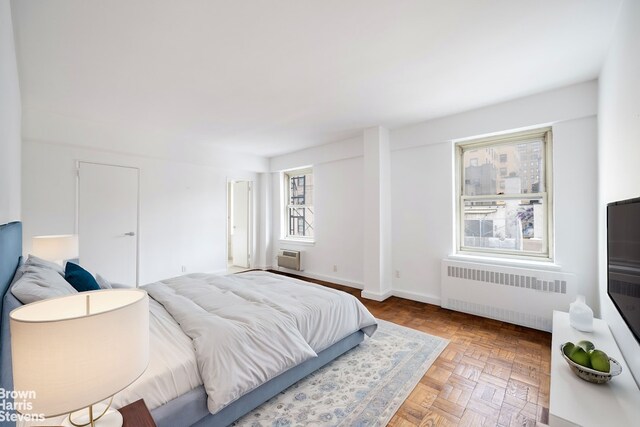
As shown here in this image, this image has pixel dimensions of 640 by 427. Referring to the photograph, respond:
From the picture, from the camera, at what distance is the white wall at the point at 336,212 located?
4.54 meters

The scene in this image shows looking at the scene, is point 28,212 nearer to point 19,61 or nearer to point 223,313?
point 19,61

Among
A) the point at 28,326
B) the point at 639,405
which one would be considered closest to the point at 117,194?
the point at 28,326

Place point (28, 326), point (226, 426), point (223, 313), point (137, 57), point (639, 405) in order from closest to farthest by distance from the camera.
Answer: point (28, 326) → point (639, 405) → point (226, 426) → point (223, 313) → point (137, 57)

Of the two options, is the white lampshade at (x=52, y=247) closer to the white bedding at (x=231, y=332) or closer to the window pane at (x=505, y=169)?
the white bedding at (x=231, y=332)

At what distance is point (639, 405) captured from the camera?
3.97 ft

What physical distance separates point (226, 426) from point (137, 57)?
2.78 meters

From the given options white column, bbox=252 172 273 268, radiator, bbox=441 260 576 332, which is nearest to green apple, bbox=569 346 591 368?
radiator, bbox=441 260 576 332

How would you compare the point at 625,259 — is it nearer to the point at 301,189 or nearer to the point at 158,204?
the point at 301,189

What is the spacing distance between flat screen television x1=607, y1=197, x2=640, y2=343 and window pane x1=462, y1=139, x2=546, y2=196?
5.41ft

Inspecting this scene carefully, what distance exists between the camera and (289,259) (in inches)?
213

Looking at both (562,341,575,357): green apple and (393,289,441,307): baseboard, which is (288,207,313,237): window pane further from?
(562,341,575,357): green apple

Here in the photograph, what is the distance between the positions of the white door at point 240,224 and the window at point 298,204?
897 mm

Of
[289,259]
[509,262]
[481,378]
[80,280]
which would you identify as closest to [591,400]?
[481,378]

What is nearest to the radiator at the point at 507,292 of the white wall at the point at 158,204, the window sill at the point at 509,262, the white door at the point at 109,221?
the window sill at the point at 509,262
